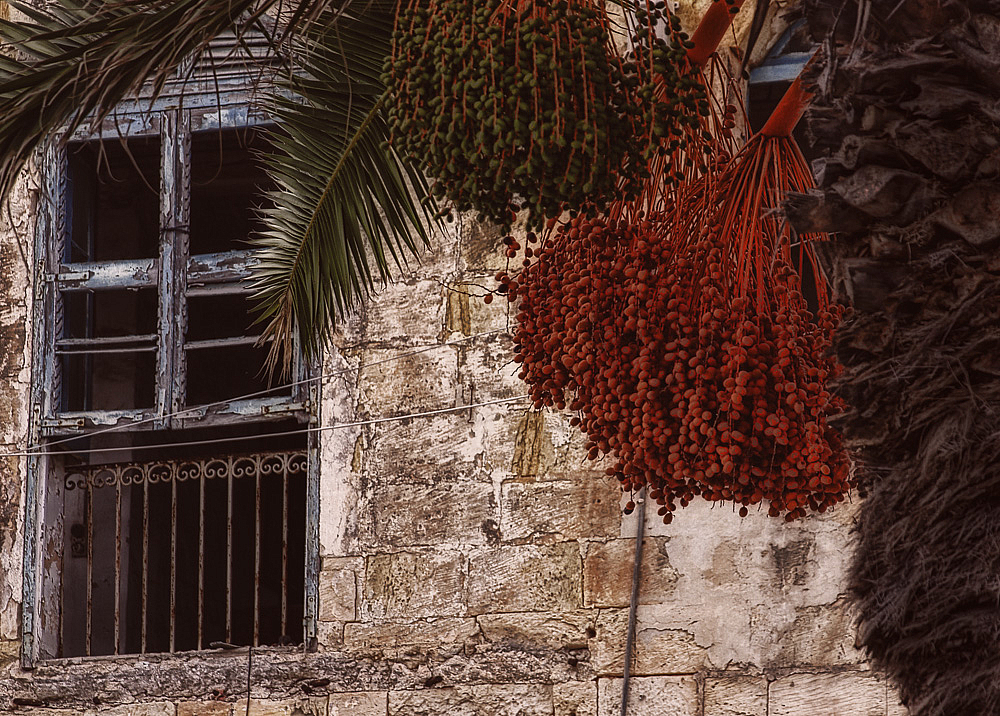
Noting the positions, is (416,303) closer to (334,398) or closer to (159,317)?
(334,398)

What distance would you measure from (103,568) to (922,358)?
5.29 metres

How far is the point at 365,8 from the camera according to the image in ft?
10.3

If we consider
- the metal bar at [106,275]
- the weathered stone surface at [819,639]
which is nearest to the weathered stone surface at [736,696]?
the weathered stone surface at [819,639]

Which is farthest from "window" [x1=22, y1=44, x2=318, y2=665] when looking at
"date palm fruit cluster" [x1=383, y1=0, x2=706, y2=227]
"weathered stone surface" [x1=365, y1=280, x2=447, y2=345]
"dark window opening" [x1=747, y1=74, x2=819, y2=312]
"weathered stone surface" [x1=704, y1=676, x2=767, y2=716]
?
"date palm fruit cluster" [x1=383, y1=0, x2=706, y2=227]

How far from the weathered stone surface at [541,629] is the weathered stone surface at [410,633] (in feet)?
0.22

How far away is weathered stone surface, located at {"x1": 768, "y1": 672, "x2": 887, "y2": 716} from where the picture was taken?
385cm

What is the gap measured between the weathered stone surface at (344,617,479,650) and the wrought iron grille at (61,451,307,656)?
27 centimetres

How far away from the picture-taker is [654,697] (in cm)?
407

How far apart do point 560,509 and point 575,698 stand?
1.89ft

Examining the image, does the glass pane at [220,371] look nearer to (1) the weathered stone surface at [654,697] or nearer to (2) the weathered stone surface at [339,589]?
(2) the weathered stone surface at [339,589]

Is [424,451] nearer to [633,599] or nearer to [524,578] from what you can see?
[524,578]

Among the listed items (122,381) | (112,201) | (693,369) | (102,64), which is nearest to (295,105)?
(102,64)

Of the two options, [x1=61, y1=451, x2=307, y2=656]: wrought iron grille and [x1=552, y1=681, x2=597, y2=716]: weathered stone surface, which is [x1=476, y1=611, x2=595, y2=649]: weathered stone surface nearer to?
[x1=552, y1=681, x2=597, y2=716]: weathered stone surface

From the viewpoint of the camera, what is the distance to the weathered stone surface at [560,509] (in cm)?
423
